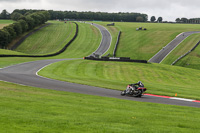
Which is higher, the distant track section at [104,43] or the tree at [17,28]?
the tree at [17,28]

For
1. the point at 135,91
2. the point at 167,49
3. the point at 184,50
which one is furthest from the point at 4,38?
the point at 135,91

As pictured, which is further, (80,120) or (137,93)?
(137,93)

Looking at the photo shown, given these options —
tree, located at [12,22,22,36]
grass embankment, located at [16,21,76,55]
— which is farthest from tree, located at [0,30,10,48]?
tree, located at [12,22,22,36]

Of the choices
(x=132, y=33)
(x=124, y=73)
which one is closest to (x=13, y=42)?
(x=132, y=33)

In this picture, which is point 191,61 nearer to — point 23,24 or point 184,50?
point 184,50

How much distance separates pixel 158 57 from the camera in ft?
235

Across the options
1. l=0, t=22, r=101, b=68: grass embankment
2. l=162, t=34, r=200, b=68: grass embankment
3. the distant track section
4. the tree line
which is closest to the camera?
l=162, t=34, r=200, b=68: grass embankment

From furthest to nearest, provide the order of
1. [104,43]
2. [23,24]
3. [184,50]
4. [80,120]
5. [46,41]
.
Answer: [23,24] < [46,41] < [104,43] < [184,50] < [80,120]

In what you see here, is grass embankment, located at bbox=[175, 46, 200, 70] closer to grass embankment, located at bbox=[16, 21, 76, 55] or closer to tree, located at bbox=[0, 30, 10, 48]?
grass embankment, located at bbox=[16, 21, 76, 55]

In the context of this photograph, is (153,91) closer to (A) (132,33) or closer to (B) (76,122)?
(B) (76,122)

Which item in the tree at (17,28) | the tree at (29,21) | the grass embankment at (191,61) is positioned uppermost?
the tree at (29,21)

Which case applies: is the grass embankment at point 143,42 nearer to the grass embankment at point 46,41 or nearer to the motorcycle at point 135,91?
the grass embankment at point 46,41

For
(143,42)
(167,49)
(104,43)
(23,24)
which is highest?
(23,24)

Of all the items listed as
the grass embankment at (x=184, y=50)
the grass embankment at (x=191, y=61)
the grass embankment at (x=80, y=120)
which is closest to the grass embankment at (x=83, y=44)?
the grass embankment at (x=184, y=50)
